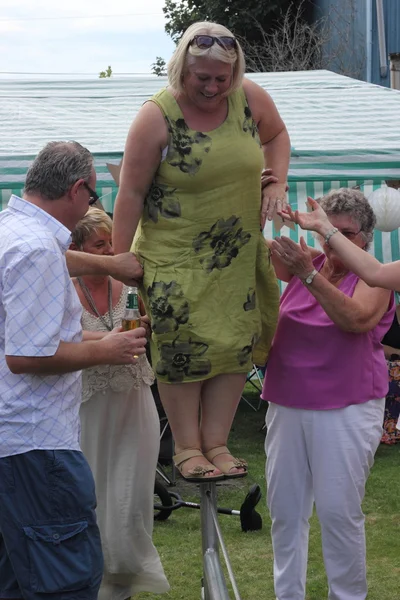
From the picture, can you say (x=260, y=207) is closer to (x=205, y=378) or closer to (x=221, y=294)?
(x=221, y=294)

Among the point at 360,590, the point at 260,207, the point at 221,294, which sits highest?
the point at 260,207

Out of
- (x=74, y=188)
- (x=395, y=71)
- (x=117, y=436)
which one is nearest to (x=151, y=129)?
(x=74, y=188)

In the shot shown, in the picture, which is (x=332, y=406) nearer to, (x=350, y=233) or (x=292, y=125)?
(x=350, y=233)

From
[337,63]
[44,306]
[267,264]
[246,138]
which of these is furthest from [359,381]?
[337,63]

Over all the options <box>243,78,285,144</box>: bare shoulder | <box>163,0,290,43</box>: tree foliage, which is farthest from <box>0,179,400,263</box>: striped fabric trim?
<box>163,0,290,43</box>: tree foliage

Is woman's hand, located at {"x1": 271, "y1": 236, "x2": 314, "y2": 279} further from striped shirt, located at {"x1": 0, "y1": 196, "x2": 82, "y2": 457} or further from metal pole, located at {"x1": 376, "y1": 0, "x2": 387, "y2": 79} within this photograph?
metal pole, located at {"x1": 376, "y1": 0, "x2": 387, "y2": 79}

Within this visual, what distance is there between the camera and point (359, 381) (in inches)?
146

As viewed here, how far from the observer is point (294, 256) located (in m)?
3.48

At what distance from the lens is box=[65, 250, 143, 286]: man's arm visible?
328cm

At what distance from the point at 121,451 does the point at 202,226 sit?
1.33m

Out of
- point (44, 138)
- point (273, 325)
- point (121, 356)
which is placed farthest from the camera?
point (44, 138)

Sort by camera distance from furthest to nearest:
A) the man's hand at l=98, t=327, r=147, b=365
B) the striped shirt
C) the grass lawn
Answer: the grass lawn, the man's hand at l=98, t=327, r=147, b=365, the striped shirt

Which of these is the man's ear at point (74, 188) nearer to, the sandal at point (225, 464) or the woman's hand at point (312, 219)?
the woman's hand at point (312, 219)

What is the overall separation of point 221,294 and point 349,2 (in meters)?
19.3
